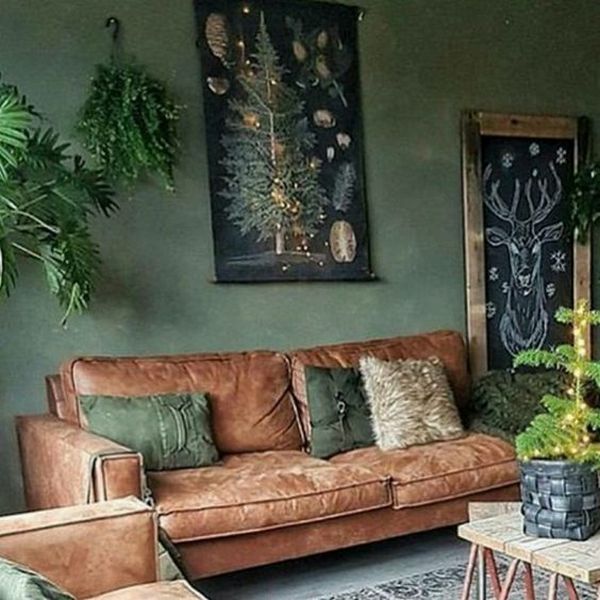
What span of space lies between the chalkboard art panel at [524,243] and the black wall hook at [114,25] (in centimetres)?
206

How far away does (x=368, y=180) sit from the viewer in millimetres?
4387

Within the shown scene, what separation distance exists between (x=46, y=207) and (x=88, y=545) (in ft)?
5.22

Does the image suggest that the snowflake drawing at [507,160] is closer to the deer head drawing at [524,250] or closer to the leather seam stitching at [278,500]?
the deer head drawing at [524,250]

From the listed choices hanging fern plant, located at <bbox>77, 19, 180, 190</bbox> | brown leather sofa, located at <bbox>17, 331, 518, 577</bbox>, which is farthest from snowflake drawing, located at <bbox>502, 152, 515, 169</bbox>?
hanging fern plant, located at <bbox>77, 19, 180, 190</bbox>

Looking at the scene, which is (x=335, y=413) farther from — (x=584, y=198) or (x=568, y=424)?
(x=584, y=198)

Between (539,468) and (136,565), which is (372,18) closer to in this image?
(539,468)

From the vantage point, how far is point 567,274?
5027mm

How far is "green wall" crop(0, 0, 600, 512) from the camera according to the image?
366 cm

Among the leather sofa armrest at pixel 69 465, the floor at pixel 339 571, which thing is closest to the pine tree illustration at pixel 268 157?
the leather sofa armrest at pixel 69 465

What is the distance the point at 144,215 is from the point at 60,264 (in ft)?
2.40

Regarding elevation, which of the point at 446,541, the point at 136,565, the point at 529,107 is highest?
the point at 529,107

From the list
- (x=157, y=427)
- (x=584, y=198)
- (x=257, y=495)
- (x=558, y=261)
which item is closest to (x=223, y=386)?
(x=157, y=427)

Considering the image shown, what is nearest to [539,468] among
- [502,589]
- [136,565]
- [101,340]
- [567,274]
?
[502,589]

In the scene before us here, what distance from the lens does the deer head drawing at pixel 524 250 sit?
4.77m
